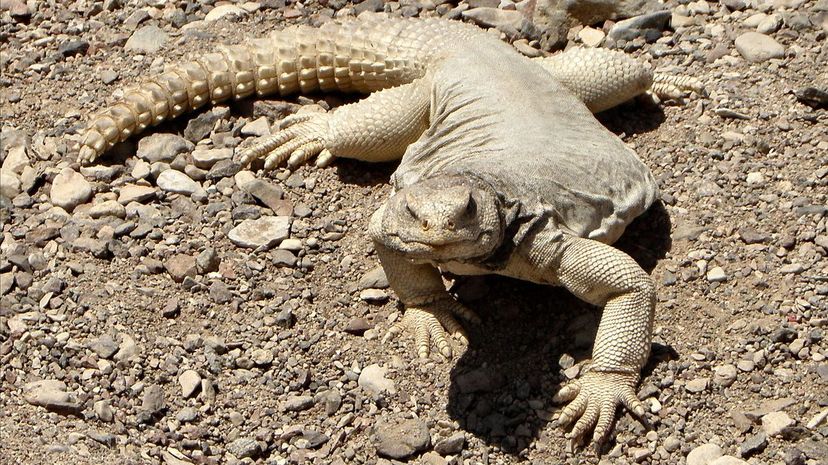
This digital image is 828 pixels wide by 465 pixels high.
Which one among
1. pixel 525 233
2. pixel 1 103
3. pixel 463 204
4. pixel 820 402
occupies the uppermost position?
pixel 463 204

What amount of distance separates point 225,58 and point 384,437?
433cm

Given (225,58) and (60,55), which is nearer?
(225,58)

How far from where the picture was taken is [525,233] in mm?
7633

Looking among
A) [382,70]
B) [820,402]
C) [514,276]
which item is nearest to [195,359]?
[514,276]

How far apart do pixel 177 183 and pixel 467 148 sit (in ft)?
8.02

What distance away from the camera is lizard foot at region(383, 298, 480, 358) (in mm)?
8109

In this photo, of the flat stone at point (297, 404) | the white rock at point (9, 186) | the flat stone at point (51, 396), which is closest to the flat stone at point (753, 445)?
the flat stone at point (297, 404)

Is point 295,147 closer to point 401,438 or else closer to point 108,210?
point 108,210

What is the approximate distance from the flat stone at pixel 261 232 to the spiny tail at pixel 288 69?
1597 millimetres

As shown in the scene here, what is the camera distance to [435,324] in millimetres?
8242

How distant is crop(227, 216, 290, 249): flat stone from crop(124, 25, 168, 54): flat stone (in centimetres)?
290

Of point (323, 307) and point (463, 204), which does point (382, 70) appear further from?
point (463, 204)

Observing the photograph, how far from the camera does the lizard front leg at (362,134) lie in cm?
959

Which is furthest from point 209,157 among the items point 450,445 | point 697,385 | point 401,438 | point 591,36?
point 697,385
